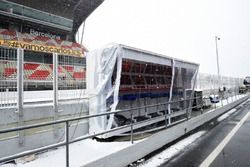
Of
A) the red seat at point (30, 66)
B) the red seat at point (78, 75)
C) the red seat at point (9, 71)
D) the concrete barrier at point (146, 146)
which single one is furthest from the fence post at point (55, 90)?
the concrete barrier at point (146, 146)

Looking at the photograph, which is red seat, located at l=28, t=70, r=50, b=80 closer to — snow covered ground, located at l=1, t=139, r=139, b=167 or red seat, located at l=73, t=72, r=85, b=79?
red seat, located at l=73, t=72, r=85, b=79

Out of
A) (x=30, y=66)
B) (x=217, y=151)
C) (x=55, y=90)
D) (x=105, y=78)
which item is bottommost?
(x=217, y=151)

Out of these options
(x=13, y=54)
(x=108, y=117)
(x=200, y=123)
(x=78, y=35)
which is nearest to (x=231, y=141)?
(x=200, y=123)

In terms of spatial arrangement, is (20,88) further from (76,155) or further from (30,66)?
(76,155)

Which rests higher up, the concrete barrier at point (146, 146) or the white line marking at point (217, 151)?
the concrete barrier at point (146, 146)

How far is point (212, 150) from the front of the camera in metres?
5.21

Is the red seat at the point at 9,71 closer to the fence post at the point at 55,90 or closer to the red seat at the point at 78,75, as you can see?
the fence post at the point at 55,90

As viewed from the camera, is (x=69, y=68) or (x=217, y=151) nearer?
(x=217, y=151)

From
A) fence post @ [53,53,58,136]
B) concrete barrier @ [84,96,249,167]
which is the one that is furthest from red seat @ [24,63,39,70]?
concrete barrier @ [84,96,249,167]

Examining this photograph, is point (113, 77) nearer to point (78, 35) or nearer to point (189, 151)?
point (189, 151)

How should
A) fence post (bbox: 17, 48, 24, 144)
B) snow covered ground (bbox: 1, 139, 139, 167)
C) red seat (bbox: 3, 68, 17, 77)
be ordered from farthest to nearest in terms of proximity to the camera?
red seat (bbox: 3, 68, 17, 77), fence post (bbox: 17, 48, 24, 144), snow covered ground (bbox: 1, 139, 139, 167)

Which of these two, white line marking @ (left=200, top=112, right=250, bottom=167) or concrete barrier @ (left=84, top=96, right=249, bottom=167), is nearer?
concrete barrier @ (left=84, top=96, right=249, bottom=167)

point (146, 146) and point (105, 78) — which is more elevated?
point (105, 78)

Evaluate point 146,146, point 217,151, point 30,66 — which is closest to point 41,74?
point 30,66
